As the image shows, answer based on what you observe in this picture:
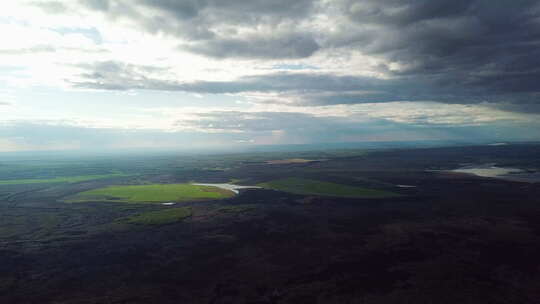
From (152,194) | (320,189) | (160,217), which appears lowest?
(160,217)

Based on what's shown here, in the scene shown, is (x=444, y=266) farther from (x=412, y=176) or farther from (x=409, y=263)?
(x=412, y=176)

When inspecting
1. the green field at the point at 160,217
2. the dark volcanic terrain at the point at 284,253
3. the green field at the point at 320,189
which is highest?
the green field at the point at 320,189

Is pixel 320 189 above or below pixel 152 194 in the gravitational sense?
below

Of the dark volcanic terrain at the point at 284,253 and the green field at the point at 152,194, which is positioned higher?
the green field at the point at 152,194

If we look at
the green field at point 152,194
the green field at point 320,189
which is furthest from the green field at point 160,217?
the green field at point 320,189

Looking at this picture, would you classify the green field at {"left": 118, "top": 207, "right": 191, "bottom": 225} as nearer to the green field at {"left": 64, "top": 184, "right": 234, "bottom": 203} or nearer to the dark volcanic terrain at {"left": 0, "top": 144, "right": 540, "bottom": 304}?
the dark volcanic terrain at {"left": 0, "top": 144, "right": 540, "bottom": 304}

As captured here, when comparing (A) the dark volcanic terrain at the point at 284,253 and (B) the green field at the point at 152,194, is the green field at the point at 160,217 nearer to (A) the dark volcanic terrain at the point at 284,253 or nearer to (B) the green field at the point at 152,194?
(A) the dark volcanic terrain at the point at 284,253

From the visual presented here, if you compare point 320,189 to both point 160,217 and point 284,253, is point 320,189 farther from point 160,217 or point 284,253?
point 284,253

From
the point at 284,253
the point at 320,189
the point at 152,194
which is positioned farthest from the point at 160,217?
the point at 320,189
